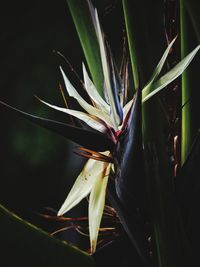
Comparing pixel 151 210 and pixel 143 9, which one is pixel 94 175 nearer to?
pixel 151 210

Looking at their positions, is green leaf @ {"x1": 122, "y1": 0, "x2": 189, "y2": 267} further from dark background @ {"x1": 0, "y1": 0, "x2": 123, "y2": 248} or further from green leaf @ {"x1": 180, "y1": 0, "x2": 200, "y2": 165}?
dark background @ {"x1": 0, "y1": 0, "x2": 123, "y2": 248}

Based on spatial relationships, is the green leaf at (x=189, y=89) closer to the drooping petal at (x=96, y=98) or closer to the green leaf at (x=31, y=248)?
the drooping petal at (x=96, y=98)

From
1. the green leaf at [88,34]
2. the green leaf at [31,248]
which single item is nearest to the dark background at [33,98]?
the green leaf at [88,34]

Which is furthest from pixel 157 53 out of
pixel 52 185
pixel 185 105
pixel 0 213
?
pixel 52 185

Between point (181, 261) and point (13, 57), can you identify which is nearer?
point (181, 261)

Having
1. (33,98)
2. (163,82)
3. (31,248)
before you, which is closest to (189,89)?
(163,82)

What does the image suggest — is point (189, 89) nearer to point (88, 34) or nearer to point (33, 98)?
point (88, 34)
